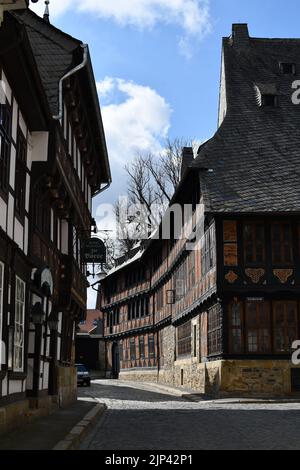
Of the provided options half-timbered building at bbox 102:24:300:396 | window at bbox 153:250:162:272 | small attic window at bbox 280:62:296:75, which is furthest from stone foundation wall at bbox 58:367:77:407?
window at bbox 153:250:162:272

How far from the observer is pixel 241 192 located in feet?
89.8

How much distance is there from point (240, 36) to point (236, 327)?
1698cm

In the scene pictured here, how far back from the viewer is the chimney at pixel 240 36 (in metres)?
36.2

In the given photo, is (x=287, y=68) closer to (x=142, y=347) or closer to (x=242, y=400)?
(x=242, y=400)

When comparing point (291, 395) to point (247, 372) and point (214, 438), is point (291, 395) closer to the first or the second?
point (247, 372)

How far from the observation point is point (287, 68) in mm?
35281

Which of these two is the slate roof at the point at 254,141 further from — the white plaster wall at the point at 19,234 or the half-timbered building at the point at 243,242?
the white plaster wall at the point at 19,234

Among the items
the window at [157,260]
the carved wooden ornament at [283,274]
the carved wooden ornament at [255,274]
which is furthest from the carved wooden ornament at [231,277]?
the window at [157,260]

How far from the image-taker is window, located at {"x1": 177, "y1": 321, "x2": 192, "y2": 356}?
33750 millimetres

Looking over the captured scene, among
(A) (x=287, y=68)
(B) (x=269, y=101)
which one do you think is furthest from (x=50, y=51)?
(A) (x=287, y=68)

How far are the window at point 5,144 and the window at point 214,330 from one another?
1567 centimetres

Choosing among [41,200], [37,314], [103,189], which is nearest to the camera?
[37,314]

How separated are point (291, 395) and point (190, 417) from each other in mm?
9757
